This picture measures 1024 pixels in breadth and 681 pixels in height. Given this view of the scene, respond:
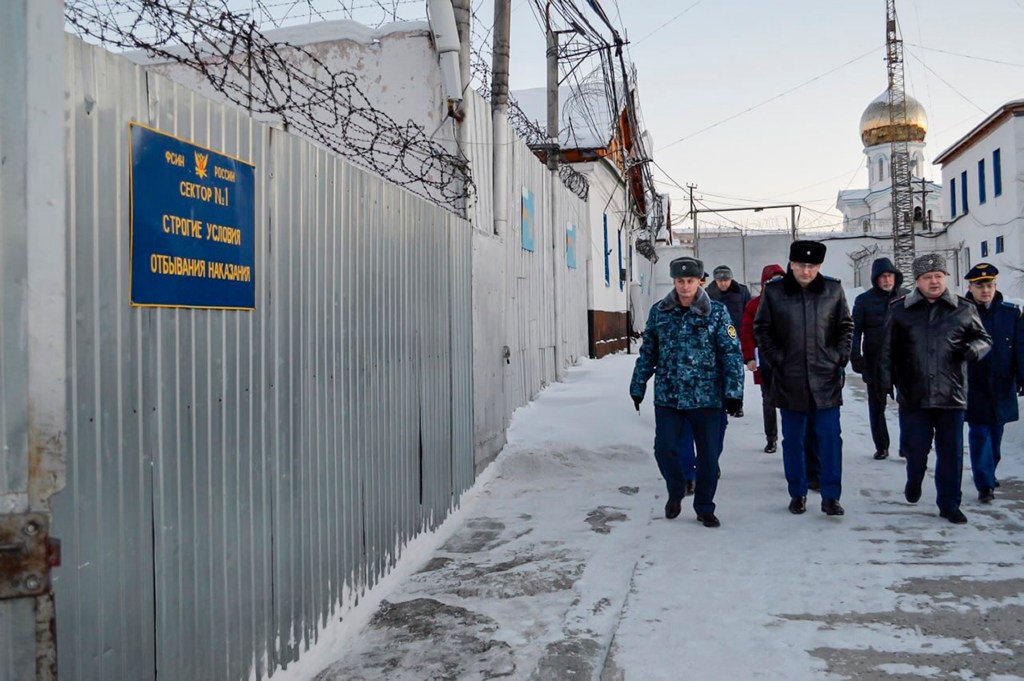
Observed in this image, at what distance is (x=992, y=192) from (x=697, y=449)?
31.7 m

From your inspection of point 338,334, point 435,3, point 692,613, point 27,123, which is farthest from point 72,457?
point 435,3

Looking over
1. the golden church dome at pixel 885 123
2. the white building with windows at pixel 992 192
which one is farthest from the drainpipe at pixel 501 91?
the golden church dome at pixel 885 123

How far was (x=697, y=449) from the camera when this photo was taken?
18.6 ft

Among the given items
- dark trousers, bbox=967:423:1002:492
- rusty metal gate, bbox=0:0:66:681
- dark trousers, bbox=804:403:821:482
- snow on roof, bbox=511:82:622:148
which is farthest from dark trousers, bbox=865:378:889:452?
snow on roof, bbox=511:82:622:148

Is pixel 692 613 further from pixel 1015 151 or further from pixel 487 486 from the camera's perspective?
pixel 1015 151

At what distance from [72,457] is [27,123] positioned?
887 millimetres

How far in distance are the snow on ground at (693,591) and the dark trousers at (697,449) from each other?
244mm

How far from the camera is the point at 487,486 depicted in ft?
22.6

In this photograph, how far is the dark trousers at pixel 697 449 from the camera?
5.58 m

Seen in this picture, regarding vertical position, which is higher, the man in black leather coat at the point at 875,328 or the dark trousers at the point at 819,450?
the man in black leather coat at the point at 875,328

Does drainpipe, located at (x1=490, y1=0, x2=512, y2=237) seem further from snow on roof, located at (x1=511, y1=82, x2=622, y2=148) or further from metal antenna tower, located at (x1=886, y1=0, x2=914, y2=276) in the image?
metal antenna tower, located at (x1=886, y1=0, x2=914, y2=276)

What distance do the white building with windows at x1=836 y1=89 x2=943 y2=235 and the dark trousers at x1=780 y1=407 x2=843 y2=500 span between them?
4729 centimetres

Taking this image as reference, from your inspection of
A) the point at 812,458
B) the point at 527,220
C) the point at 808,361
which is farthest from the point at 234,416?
the point at 527,220

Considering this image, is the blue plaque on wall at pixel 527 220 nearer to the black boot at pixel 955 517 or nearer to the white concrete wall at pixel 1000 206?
the black boot at pixel 955 517
